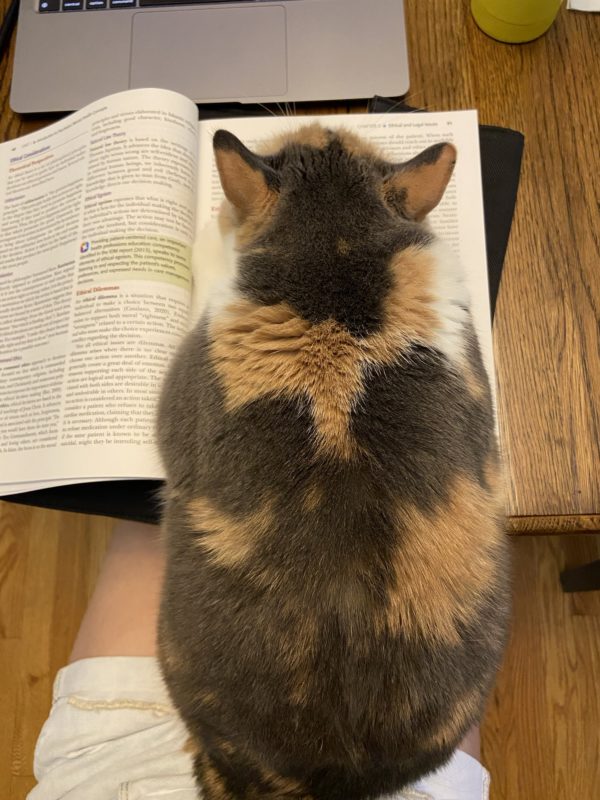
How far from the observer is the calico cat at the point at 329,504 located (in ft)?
1.61

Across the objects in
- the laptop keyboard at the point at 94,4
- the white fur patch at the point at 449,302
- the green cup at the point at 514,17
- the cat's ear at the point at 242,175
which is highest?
the laptop keyboard at the point at 94,4

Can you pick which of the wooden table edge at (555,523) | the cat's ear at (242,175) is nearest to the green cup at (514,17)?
the cat's ear at (242,175)

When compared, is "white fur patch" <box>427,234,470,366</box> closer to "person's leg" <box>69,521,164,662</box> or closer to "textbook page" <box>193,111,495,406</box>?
"textbook page" <box>193,111,495,406</box>

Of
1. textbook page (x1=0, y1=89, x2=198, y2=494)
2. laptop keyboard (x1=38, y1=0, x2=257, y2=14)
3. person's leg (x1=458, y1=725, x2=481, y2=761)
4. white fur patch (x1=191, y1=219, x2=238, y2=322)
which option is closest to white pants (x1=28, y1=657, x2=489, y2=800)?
person's leg (x1=458, y1=725, x2=481, y2=761)

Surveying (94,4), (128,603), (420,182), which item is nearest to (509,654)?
(128,603)

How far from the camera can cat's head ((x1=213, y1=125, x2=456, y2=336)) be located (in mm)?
562

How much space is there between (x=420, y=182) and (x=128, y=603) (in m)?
0.60

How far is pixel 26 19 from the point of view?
786mm

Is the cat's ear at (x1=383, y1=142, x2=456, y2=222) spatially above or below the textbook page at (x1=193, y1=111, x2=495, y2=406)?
below

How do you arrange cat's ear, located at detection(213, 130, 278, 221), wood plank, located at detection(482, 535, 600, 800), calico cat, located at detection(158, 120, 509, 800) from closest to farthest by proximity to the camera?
calico cat, located at detection(158, 120, 509, 800) < cat's ear, located at detection(213, 130, 278, 221) < wood plank, located at detection(482, 535, 600, 800)

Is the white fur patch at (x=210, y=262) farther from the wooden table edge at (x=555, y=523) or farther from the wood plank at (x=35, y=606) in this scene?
the wood plank at (x=35, y=606)

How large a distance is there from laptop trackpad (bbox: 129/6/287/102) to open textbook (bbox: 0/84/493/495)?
0.05m

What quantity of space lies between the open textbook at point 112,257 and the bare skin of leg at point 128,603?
0.57 ft

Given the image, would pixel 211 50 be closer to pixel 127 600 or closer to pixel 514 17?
pixel 514 17
